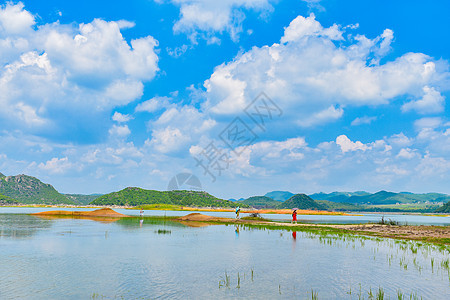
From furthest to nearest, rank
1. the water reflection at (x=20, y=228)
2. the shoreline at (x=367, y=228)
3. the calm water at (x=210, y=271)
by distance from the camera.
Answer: the shoreline at (x=367, y=228), the water reflection at (x=20, y=228), the calm water at (x=210, y=271)

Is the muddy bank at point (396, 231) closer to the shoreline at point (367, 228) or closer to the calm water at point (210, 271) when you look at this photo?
the shoreline at point (367, 228)

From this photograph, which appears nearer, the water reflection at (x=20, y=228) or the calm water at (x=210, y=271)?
the calm water at (x=210, y=271)

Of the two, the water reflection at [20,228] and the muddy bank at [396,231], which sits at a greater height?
the water reflection at [20,228]

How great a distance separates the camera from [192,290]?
783 inches

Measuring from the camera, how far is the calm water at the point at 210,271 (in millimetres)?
19578

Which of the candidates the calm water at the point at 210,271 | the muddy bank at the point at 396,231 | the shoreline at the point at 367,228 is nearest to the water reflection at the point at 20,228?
the calm water at the point at 210,271

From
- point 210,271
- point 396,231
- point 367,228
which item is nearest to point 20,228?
point 210,271

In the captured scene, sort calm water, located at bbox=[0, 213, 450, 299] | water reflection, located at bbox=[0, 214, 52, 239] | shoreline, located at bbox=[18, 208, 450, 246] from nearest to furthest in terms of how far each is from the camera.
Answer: calm water, located at bbox=[0, 213, 450, 299] → water reflection, located at bbox=[0, 214, 52, 239] → shoreline, located at bbox=[18, 208, 450, 246]

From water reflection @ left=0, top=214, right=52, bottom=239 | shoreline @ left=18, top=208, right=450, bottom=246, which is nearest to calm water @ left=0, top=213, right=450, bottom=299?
water reflection @ left=0, top=214, right=52, bottom=239

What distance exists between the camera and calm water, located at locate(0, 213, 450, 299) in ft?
64.2

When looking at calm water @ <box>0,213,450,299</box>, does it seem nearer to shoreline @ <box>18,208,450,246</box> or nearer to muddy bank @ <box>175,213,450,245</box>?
muddy bank @ <box>175,213,450,245</box>

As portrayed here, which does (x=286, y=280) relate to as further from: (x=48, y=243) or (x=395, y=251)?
(x=48, y=243)

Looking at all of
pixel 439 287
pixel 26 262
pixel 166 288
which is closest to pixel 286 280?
pixel 166 288

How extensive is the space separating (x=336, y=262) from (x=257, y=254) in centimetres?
791
